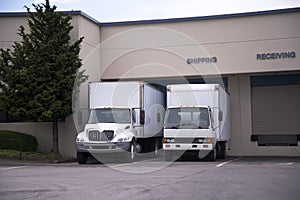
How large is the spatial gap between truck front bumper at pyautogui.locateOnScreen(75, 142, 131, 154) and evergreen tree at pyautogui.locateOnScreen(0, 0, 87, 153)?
290 cm

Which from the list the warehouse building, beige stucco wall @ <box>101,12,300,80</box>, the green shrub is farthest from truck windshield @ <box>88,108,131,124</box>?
beige stucco wall @ <box>101,12,300,80</box>

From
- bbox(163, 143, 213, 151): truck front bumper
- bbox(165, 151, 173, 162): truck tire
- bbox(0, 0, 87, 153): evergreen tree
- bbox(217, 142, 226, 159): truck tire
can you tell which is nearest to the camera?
bbox(163, 143, 213, 151): truck front bumper

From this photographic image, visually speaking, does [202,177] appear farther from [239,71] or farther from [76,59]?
[239,71]

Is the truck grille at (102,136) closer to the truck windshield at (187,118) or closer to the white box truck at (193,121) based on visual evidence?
the white box truck at (193,121)

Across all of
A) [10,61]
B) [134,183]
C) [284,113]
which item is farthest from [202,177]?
[284,113]

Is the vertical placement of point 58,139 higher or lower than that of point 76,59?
lower

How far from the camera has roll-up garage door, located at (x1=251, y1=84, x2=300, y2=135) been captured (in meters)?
30.6

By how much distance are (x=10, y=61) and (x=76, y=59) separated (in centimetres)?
317

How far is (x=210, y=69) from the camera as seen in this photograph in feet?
96.3

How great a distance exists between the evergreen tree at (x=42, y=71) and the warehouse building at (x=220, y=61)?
2257 millimetres

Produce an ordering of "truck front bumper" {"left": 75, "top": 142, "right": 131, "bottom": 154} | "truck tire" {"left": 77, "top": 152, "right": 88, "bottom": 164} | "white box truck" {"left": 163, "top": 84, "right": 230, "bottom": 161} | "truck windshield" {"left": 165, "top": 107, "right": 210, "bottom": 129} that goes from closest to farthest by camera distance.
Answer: "truck front bumper" {"left": 75, "top": 142, "right": 131, "bottom": 154}, "white box truck" {"left": 163, "top": 84, "right": 230, "bottom": 161}, "truck windshield" {"left": 165, "top": 107, "right": 210, "bottom": 129}, "truck tire" {"left": 77, "top": 152, "right": 88, "bottom": 164}

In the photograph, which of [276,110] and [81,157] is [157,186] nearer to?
[81,157]

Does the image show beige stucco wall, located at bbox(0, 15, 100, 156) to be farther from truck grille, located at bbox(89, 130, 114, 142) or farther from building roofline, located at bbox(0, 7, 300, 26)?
truck grille, located at bbox(89, 130, 114, 142)

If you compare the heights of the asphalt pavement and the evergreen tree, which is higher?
the evergreen tree
